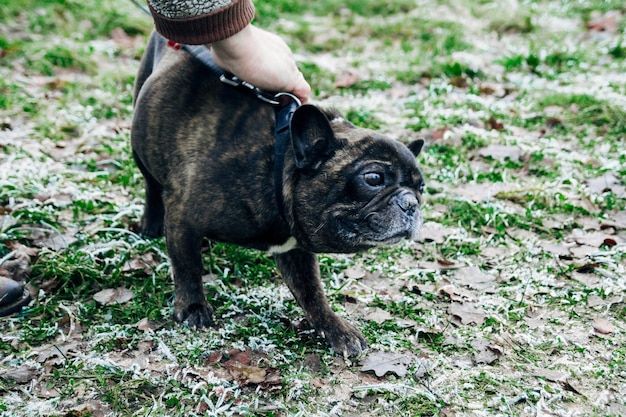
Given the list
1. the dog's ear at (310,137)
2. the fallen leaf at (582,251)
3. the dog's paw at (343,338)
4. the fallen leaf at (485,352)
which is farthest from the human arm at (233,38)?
the fallen leaf at (582,251)

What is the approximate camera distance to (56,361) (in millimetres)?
2975

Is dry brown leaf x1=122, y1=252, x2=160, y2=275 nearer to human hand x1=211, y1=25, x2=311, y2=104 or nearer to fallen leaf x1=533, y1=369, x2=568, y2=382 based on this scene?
human hand x1=211, y1=25, x2=311, y2=104

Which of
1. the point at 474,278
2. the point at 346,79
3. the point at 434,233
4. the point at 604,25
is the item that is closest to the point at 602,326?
the point at 474,278

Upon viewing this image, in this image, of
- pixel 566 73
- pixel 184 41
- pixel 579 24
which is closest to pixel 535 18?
pixel 579 24

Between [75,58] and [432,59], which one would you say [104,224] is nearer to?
[75,58]

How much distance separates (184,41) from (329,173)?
80 cm

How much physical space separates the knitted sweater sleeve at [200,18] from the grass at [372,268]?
142 cm

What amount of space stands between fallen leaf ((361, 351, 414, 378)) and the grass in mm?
39

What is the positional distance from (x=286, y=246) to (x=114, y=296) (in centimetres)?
103

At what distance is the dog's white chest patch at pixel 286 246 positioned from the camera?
122 inches

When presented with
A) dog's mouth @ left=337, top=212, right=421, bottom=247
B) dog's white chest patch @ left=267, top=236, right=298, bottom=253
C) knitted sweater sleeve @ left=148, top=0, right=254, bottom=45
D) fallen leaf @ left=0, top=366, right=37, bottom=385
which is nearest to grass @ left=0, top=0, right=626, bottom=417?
fallen leaf @ left=0, top=366, right=37, bottom=385

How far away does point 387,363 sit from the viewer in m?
3.05

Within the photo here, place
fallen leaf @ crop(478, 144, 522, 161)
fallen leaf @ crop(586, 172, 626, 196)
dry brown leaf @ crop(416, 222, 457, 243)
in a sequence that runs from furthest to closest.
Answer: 1. fallen leaf @ crop(478, 144, 522, 161)
2. fallen leaf @ crop(586, 172, 626, 196)
3. dry brown leaf @ crop(416, 222, 457, 243)

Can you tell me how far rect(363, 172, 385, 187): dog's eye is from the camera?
2781 mm
